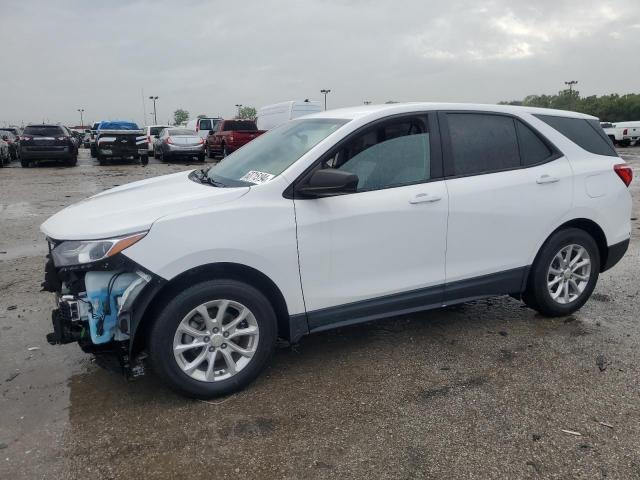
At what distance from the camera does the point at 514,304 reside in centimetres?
500

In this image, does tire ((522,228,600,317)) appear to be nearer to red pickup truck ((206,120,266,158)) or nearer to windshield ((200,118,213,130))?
red pickup truck ((206,120,266,158))

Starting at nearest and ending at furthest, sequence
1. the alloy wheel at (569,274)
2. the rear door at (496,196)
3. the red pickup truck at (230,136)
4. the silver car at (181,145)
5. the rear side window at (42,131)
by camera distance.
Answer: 1. the rear door at (496,196)
2. the alloy wheel at (569,274)
3. the rear side window at (42,131)
4. the silver car at (181,145)
5. the red pickup truck at (230,136)

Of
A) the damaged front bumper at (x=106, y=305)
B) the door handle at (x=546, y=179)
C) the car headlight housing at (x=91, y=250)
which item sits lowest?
the damaged front bumper at (x=106, y=305)

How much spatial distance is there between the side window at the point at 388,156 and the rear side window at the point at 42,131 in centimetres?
1976

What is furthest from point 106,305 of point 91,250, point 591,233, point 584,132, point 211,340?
point 584,132

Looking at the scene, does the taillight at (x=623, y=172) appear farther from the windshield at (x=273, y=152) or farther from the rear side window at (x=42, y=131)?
the rear side window at (x=42, y=131)

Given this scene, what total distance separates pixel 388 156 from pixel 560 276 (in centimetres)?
187

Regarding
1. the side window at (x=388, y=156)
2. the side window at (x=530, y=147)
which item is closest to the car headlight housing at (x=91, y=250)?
the side window at (x=388, y=156)

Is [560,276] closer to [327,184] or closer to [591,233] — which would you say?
[591,233]

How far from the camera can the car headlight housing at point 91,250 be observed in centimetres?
300

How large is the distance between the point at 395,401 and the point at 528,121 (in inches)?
98.5

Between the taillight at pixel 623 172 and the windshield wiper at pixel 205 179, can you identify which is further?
the taillight at pixel 623 172

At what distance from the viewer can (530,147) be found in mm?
4285

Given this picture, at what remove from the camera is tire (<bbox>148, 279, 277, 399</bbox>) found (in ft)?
10.2
